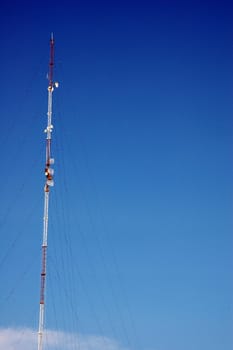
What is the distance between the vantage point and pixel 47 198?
4466cm

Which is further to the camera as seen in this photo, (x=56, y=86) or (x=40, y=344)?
(x=56, y=86)

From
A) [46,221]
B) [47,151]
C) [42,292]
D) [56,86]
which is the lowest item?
[42,292]

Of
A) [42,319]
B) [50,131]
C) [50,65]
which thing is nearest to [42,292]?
[42,319]

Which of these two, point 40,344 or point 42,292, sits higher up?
point 42,292

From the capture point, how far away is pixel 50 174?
44750 millimetres

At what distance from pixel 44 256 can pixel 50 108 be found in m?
8.43

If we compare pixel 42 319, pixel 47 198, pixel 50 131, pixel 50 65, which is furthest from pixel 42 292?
pixel 50 65

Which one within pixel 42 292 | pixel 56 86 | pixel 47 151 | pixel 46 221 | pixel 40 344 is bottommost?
pixel 40 344

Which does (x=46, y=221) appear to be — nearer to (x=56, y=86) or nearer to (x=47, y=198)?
(x=47, y=198)

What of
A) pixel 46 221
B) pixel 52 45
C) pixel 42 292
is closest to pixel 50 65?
pixel 52 45

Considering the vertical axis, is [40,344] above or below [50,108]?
below

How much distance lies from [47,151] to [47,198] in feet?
8.88

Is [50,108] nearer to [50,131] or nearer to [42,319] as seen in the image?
[50,131]

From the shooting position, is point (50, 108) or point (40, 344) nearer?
point (40, 344)
